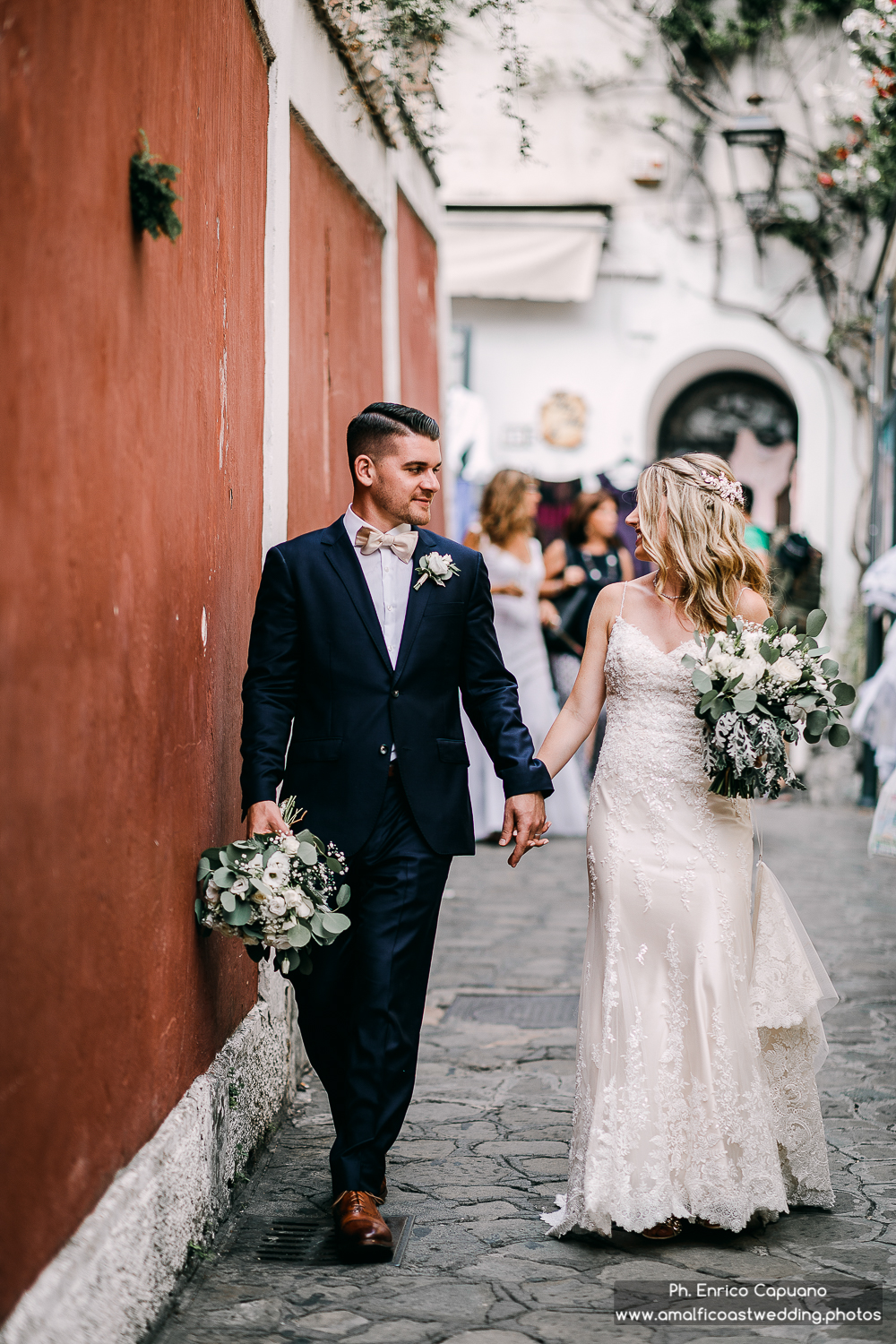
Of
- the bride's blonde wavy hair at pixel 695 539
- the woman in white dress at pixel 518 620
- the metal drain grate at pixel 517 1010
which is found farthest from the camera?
the woman in white dress at pixel 518 620

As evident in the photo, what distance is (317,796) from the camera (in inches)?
151

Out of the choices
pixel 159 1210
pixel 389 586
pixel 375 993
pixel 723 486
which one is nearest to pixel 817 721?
pixel 723 486

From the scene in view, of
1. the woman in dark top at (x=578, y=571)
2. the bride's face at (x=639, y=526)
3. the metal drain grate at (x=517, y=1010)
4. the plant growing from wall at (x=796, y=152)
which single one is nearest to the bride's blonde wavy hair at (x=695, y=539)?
the bride's face at (x=639, y=526)

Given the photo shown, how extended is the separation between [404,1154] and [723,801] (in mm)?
1527

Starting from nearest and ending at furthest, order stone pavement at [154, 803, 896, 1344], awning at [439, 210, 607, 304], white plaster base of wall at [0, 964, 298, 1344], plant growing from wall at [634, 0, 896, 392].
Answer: white plaster base of wall at [0, 964, 298, 1344] < stone pavement at [154, 803, 896, 1344] < plant growing from wall at [634, 0, 896, 392] < awning at [439, 210, 607, 304]

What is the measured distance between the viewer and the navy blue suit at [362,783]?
3814 mm

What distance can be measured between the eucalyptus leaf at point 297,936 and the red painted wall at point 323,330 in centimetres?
201

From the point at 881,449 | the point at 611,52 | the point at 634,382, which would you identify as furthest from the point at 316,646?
the point at 611,52

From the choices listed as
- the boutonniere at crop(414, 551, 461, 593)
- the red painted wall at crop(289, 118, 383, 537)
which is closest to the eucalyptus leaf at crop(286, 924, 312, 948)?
the boutonniere at crop(414, 551, 461, 593)

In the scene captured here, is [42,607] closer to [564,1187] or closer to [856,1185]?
[564,1187]

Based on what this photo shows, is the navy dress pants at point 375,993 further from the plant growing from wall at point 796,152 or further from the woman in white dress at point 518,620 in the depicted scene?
the plant growing from wall at point 796,152

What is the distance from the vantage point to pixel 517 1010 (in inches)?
238

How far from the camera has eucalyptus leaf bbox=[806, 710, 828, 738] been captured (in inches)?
152

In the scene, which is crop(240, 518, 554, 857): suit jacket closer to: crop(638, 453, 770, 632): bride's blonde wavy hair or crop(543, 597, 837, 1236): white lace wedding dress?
crop(543, 597, 837, 1236): white lace wedding dress
